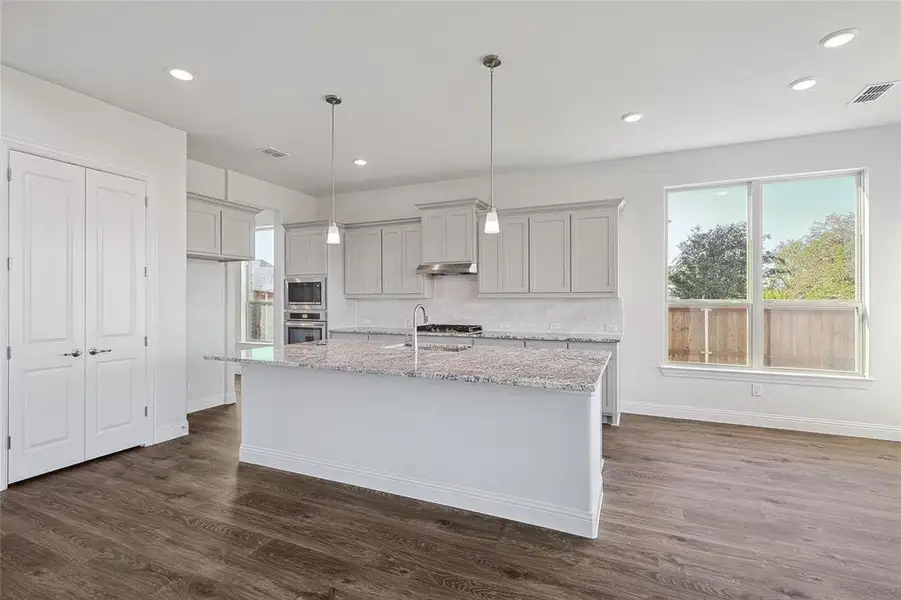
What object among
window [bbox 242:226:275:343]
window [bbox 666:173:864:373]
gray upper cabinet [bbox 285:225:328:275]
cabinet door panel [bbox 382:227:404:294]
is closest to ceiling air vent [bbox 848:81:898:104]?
window [bbox 666:173:864:373]

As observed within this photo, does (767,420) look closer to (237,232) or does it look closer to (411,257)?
(411,257)

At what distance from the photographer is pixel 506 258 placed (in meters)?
5.22

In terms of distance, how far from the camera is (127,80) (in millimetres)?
3121

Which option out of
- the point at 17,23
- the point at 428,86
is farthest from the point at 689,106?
the point at 17,23

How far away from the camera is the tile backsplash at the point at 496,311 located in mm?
5102

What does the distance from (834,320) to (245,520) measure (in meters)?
5.39

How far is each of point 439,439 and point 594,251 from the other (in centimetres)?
292

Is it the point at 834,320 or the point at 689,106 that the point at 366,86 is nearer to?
the point at 689,106

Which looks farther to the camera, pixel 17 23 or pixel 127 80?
pixel 127 80

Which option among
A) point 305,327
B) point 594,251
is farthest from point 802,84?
point 305,327

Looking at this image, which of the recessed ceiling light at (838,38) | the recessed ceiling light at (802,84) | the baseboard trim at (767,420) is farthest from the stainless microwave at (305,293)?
the recessed ceiling light at (838,38)

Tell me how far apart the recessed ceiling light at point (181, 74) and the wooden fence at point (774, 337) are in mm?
4955

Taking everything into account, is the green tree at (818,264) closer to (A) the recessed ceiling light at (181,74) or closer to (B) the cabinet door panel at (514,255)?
(B) the cabinet door panel at (514,255)

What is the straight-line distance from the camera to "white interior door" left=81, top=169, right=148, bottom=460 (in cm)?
344
